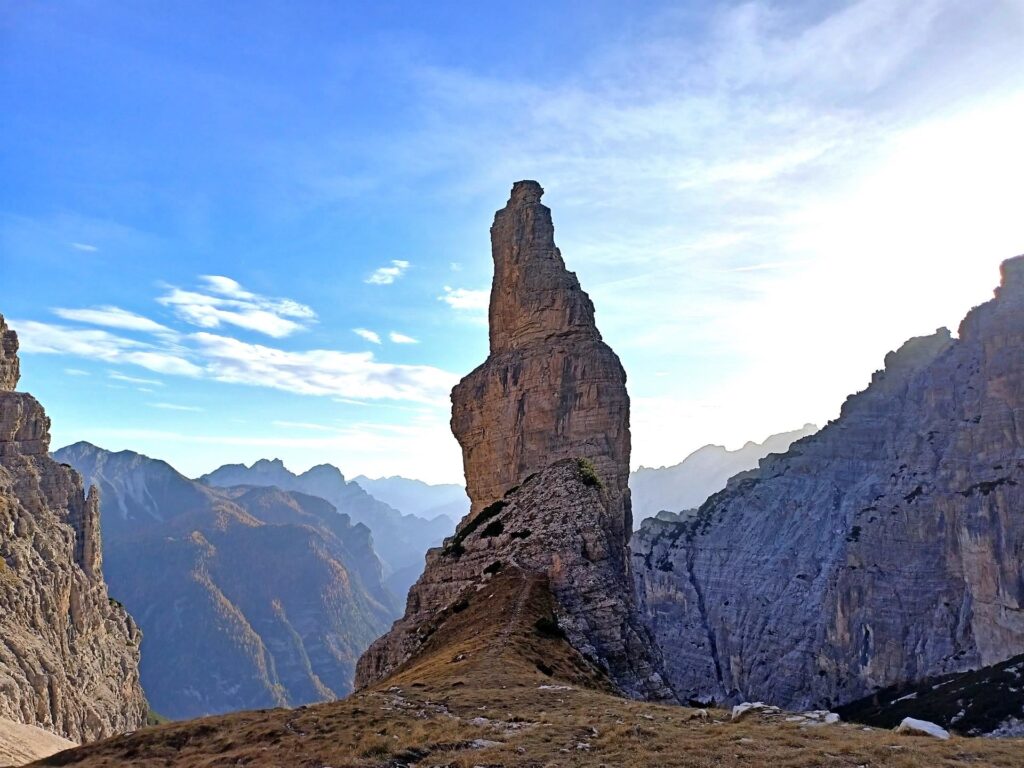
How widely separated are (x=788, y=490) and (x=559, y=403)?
439 feet

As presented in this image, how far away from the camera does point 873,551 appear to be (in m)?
149

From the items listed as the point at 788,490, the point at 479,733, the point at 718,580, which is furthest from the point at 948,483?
the point at 479,733

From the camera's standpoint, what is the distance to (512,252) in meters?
77.9

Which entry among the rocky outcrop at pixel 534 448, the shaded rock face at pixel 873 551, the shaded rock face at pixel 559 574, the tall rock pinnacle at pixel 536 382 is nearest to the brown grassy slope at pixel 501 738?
the shaded rock face at pixel 559 574

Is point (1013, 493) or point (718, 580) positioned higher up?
point (1013, 493)

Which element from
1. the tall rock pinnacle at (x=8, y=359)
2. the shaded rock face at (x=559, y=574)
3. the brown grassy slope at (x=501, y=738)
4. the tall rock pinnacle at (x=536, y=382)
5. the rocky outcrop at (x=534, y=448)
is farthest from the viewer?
the tall rock pinnacle at (x=8, y=359)

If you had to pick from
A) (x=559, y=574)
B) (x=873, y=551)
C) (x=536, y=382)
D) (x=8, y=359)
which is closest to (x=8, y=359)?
(x=8, y=359)

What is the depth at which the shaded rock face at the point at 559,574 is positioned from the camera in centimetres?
3434

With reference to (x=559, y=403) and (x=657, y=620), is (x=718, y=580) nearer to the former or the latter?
(x=657, y=620)

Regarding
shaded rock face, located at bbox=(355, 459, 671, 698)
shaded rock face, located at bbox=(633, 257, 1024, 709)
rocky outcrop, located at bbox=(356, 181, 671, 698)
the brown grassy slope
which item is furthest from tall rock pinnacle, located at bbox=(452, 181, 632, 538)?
shaded rock face, located at bbox=(633, 257, 1024, 709)

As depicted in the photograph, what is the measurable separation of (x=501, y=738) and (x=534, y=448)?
177 feet

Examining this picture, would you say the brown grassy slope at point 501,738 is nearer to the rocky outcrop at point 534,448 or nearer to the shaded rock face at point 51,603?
the rocky outcrop at point 534,448

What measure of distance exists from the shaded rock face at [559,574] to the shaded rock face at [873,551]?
9195 cm

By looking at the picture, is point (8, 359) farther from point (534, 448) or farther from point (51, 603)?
point (534, 448)
